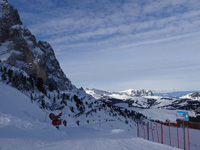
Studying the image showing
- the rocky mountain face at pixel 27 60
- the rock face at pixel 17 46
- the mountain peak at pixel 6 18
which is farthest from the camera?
the mountain peak at pixel 6 18

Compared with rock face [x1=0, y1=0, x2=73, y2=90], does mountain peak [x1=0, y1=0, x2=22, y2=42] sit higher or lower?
higher

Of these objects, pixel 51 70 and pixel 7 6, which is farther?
pixel 51 70

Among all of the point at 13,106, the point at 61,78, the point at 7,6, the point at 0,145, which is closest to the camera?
the point at 0,145

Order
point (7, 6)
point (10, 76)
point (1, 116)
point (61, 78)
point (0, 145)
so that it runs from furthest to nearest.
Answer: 1. point (61, 78)
2. point (7, 6)
3. point (10, 76)
4. point (1, 116)
5. point (0, 145)

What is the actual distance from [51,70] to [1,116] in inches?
4090

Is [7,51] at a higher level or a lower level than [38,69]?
higher

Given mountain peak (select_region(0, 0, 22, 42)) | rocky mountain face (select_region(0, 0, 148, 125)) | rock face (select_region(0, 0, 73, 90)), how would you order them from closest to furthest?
rocky mountain face (select_region(0, 0, 148, 125)) < rock face (select_region(0, 0, 73, 90)) < mountain peak (select_region(0, 0, 22, 42))

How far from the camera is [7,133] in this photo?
37.4 feet

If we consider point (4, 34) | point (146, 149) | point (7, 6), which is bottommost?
point (146, 149)

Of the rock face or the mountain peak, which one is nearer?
the rock face

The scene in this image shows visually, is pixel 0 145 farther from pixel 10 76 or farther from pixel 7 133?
pixel 10 76

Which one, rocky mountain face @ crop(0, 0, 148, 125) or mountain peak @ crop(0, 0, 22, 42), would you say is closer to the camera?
rocky mountain face @ crop(0, 0, 148, 125)

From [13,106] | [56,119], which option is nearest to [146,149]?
[56,119]

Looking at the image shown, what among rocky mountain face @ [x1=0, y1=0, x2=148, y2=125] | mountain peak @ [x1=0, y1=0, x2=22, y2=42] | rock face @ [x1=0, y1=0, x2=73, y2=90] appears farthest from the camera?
mountain peak @ [x1=0, y1=0, x2=22, y2=42]
